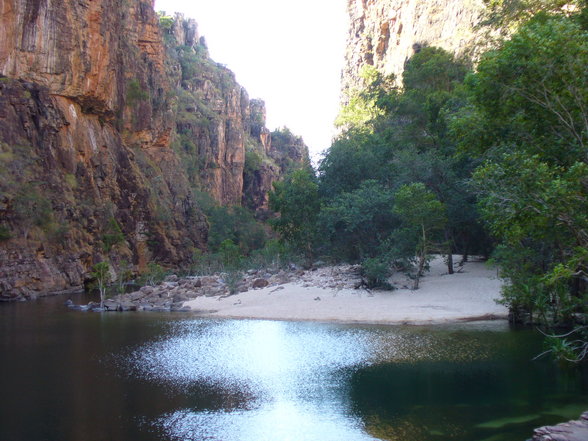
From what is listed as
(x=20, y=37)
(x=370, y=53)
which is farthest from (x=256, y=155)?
(x=20, y=37)

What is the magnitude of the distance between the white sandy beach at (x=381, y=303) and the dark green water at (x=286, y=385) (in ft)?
6.16

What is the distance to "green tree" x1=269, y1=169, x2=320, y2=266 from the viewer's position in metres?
35.6

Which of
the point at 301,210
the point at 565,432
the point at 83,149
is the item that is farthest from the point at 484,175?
the point at 83,149

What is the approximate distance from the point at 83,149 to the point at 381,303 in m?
31.4

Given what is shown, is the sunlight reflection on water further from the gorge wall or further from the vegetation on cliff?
the gorge wall

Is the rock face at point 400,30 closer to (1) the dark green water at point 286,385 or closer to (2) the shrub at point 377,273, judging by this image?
(2) the shrub at point 377,273

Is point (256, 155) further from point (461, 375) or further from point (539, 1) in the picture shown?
point (461, 375)

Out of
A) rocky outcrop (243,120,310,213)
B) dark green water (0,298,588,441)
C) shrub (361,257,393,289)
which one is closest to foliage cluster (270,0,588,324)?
shrub (361,257,393,289)

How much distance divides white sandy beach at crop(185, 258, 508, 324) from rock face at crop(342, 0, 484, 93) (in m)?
22.6

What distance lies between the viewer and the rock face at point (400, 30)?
157ft

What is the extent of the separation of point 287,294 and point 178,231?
105ft

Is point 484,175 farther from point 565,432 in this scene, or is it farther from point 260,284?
point 260,284

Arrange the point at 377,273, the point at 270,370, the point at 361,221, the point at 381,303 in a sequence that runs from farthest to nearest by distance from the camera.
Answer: the point at 361,221
the point at 377,273
the point at 381,303
the point at 270,370

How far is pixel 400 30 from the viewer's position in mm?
65875
